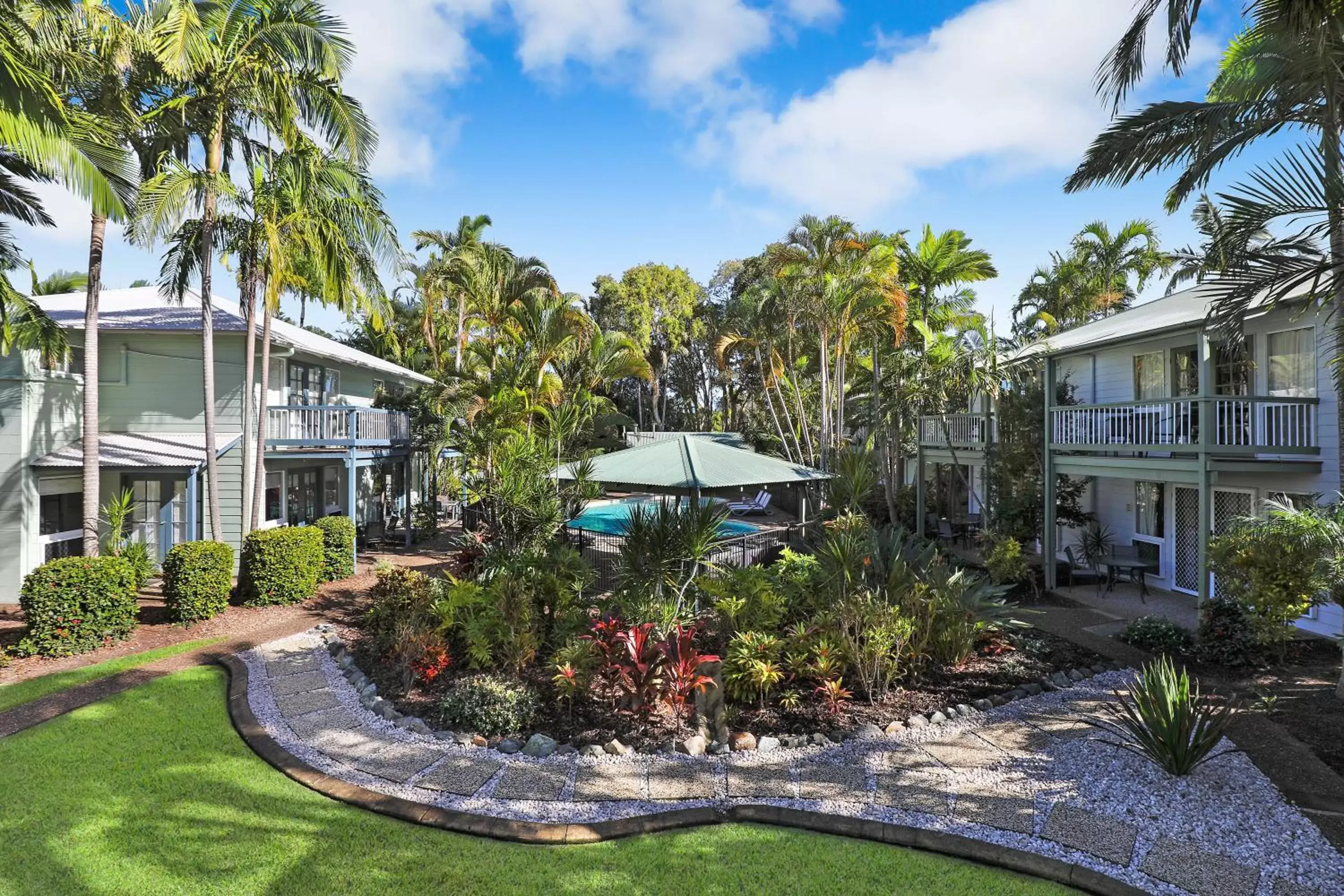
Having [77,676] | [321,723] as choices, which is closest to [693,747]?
[321,723]

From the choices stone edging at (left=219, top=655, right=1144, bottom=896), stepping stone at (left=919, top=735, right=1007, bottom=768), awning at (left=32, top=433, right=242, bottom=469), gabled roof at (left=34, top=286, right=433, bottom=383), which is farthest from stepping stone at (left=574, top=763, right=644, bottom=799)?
gabled roof at (left=34, top=286, right=433, bottom=383)

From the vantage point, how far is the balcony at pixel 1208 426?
1081cm

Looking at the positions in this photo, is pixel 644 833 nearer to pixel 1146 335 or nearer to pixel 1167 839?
pixel 1167 839

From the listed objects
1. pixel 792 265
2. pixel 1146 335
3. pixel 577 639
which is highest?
pixel 792 265

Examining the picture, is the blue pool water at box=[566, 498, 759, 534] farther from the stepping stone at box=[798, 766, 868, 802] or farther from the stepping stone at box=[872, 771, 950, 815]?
the stepping stone at box=[872, 771, 950, 815]

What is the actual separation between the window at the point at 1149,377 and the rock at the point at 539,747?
14.1m

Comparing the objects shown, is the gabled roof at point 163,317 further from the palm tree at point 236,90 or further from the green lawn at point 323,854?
the green lawn at point 323,854

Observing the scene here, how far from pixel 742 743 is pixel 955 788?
188 cm

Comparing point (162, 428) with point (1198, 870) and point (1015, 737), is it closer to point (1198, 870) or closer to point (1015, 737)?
point (1015, 737)

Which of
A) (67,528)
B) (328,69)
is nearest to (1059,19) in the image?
(328,69)

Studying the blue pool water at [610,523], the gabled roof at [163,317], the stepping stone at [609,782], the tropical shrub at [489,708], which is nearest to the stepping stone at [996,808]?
the stepping stone at [609,782]

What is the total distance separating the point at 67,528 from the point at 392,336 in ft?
64.0

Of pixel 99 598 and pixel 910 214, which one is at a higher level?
pixel 910 214

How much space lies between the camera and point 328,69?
12930 mm
